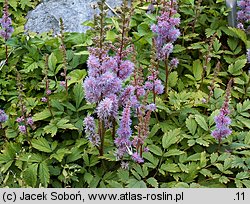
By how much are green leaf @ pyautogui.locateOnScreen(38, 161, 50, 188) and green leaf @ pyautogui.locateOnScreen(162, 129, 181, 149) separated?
0.98 m

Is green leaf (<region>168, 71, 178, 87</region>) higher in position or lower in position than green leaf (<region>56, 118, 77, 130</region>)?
higher

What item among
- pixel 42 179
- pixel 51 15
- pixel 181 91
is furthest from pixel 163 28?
pixel 51 15

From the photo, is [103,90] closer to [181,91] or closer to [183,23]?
[181,91]

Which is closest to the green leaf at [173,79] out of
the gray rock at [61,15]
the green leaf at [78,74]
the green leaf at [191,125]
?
the green leaf at [191,125]

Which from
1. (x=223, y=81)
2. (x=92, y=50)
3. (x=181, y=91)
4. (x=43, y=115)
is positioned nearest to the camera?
(x=92, y=50)

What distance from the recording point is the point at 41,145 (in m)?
3.70

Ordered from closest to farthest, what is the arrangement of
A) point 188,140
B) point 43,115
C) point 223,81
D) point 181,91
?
point 188,140, point 43,115, point 181,91, point 223,81

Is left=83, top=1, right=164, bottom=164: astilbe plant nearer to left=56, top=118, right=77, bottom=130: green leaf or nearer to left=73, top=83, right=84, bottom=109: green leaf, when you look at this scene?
left=56, top=118, right=77, bottom=130: green leaf

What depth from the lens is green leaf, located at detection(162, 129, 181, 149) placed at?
3619 millimetres

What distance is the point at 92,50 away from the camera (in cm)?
Answer: 311

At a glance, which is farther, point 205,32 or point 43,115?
point 205,32

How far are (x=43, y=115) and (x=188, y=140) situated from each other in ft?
4.38

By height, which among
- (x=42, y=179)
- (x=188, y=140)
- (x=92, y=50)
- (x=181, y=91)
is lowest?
Answer: (x=42, y=179)

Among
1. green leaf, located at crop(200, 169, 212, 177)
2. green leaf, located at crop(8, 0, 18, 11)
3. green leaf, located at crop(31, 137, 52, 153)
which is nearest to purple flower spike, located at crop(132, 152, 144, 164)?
green leaf, located at crop(200, 169, 212, 177)
